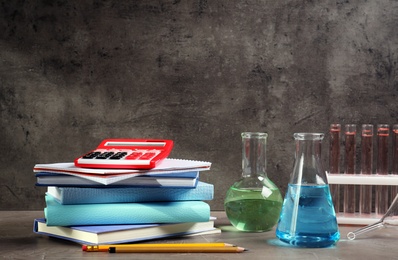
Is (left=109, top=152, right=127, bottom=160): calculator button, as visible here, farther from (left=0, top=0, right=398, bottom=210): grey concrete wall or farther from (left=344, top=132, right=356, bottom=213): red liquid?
(left=344, top=132, right=356, bottom=213): red liquid

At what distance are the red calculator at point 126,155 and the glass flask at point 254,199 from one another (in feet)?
0.57

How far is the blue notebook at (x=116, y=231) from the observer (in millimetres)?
1196

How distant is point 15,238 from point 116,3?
661 mm

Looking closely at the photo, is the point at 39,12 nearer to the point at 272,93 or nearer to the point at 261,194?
the point at 272,93

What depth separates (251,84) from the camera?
167 cm

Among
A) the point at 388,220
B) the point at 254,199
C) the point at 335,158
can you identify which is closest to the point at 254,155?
the point at 254,199

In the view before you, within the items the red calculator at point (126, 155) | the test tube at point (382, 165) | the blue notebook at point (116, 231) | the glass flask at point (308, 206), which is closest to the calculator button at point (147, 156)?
the red calculator at point (126, 155)

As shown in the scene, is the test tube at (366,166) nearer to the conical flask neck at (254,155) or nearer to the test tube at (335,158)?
the test tube at (335,158)

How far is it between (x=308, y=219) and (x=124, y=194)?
1.18 feet

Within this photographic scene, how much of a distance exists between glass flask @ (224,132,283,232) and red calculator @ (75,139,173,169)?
0.57 ft

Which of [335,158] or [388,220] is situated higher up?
[335,158]

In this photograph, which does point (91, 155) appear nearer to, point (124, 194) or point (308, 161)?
point (124, 194)

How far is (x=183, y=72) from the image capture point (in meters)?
1.67

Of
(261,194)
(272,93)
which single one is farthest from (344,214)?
(272,93)
